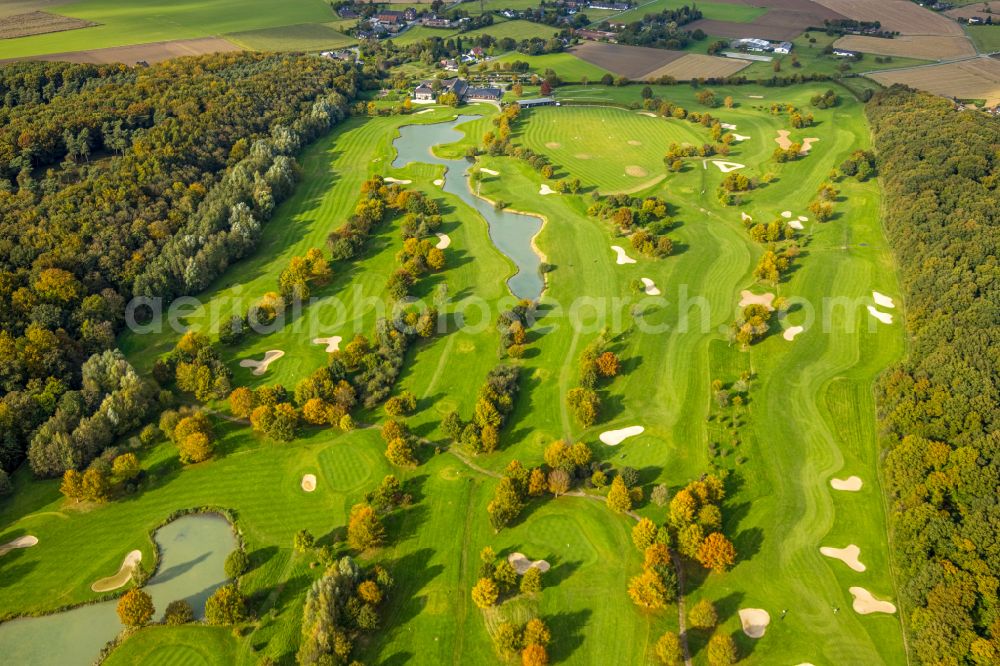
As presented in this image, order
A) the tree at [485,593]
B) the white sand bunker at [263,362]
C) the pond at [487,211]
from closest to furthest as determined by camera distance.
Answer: the tree at [485,593]
the white sand bunker at [263,362]
the pond at [487,211]

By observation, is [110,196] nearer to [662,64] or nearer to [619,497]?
[619,497]

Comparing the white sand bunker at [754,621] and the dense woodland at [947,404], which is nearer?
the dense woodland at [947,404]

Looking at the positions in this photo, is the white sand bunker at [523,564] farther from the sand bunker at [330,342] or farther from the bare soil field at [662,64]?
the bare soil field at [662,64]

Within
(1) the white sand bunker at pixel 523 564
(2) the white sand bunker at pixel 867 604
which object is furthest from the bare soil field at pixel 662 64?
(1) the white sand bunker at pixel 523 564

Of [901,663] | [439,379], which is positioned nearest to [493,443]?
[439,379]

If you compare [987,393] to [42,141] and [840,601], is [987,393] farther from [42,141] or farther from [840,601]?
[42,141]

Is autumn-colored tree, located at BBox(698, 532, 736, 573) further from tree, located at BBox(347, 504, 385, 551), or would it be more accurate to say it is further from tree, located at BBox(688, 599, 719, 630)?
tree, located at BBox(347, 504, 385, 551)

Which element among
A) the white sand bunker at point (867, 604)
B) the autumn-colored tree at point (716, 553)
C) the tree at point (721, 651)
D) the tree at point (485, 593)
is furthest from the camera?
the autumn-colored tree at point (716, 553)
